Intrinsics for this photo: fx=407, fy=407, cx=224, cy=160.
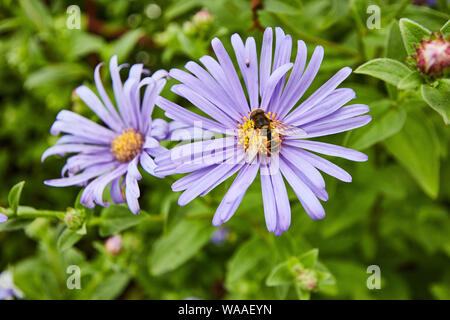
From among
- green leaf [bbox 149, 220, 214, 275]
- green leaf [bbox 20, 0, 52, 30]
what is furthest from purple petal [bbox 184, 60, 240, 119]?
green leaf [bbox 20, 0, 52, 30]

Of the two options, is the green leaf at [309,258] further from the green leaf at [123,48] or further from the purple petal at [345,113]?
the green leaf at [123,48]

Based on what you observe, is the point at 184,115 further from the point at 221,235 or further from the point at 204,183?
the point at 221,235

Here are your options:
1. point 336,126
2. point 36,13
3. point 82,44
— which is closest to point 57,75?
point 82,44

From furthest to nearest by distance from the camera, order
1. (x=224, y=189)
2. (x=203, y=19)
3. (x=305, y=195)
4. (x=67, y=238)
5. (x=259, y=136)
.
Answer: (x=203, y=19) → (x=224, y=189) → (x=67, y=238) → (x=259, y=136) → (x=305, y=195)

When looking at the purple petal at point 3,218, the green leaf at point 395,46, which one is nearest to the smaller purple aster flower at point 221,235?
the purple petal at point 3,218

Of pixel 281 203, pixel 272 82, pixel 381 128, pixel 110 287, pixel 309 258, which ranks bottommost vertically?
pixel 110 287

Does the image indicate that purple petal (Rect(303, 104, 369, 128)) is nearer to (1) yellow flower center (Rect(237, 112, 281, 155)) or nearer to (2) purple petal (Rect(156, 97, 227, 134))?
(1) yellow flower center (Rect(237, 112, 281, 155))
